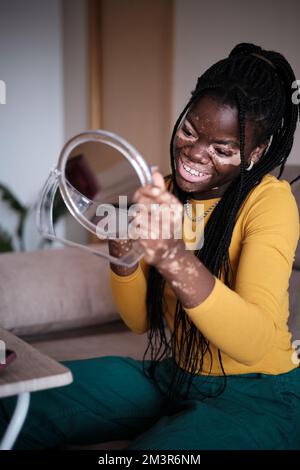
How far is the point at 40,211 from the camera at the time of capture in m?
0.94

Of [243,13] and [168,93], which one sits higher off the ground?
[243,13]

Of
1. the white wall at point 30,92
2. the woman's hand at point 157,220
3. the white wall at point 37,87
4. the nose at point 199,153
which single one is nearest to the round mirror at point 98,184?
the woman's hand at point 157,220

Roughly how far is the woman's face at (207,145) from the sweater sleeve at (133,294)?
22 centimetres

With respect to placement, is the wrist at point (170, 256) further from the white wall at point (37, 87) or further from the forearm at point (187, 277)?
the white wall at point (37, 87)

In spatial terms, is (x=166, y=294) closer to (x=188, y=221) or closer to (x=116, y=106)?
(x=188, y=221)

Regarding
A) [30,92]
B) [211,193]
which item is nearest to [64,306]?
[211,193]

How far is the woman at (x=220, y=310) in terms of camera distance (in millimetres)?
1009

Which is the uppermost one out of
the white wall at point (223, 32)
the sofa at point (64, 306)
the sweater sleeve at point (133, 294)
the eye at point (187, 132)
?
the white wall at point (223, 32)

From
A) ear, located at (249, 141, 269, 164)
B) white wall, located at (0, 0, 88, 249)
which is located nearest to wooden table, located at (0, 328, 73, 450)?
ear, located at (249, 141, 269, 164)

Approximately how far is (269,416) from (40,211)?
0.52 meters

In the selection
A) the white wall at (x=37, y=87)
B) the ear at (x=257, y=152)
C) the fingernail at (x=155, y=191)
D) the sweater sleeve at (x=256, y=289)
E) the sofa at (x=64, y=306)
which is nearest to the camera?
the fingernail at (x=155, y=191)

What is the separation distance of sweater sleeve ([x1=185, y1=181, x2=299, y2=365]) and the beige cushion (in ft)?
2.73

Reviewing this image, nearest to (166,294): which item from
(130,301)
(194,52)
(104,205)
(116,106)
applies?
(130,301)

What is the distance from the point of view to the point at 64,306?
1862 mm
